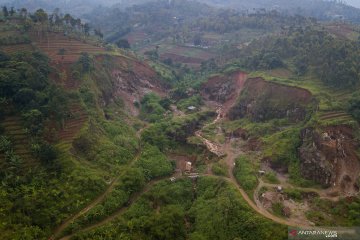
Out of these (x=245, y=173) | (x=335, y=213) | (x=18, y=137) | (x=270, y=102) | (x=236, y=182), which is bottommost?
(x=236, y=182)

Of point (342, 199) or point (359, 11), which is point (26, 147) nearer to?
point (342, 199)

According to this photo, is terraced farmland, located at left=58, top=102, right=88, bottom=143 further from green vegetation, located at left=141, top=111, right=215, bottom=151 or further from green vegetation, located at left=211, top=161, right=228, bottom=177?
green vegetation, located at left=211, top=161, right=228, bottom=177

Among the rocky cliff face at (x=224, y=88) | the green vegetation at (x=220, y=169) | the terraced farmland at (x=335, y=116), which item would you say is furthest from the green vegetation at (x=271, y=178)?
the rocky cliff face at (x=224, y=88)

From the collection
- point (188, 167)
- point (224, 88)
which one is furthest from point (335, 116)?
point (224, 88)

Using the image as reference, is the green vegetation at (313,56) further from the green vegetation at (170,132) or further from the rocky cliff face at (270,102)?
the green vegetation at (170,132)

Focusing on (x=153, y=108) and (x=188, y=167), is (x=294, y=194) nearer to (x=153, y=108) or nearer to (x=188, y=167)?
(x=188, y=167)

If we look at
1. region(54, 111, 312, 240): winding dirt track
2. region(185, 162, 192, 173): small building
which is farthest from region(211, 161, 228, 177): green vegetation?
region(185, 162, 192, 173): small building
